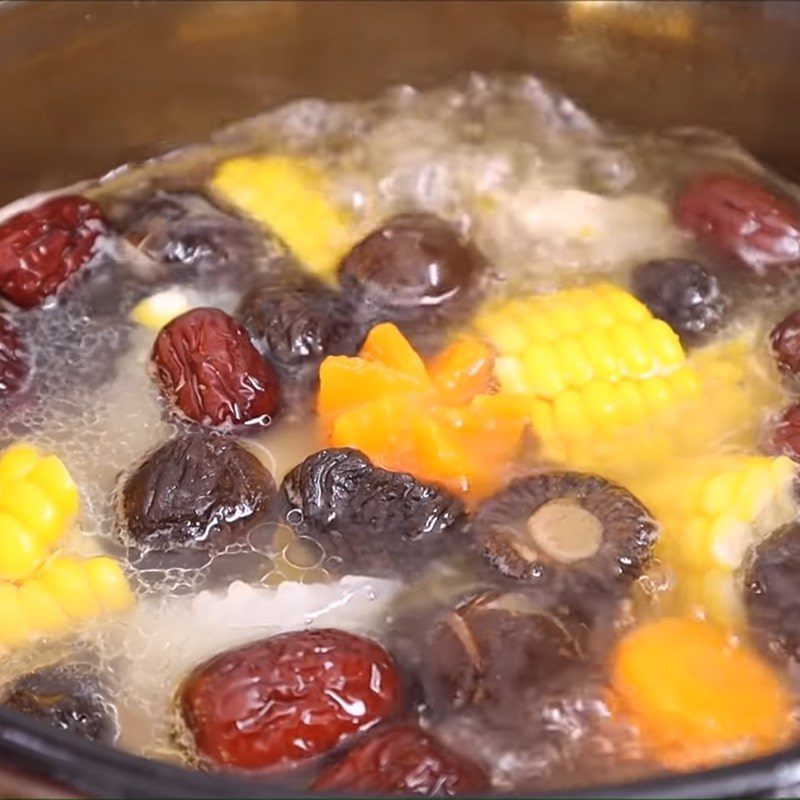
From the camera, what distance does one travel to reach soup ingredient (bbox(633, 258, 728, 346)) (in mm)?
1597

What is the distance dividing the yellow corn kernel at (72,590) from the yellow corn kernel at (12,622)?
0.03 meters

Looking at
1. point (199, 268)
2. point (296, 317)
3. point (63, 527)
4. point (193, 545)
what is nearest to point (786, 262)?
point (296, 317)

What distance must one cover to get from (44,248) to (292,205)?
345 millimetres

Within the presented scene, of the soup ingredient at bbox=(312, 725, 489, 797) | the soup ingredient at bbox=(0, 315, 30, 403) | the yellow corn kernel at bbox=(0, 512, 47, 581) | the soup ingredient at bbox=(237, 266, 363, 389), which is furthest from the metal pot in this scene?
the soup ingredient at bbox=(312, 725, 489, 797)

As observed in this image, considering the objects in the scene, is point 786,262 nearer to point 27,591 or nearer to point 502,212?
point 502,212

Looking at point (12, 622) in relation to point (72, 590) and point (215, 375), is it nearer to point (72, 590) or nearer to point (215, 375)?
point (72, 590)

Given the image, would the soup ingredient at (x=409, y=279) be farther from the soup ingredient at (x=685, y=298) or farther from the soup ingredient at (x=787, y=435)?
the soup ingredient at (x=787, y=435)

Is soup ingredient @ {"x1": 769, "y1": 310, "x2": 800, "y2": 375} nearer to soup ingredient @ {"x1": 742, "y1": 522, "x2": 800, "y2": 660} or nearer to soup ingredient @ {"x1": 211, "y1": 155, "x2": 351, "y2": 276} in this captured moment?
soup ingredient @ {"x1": 742, "y1": 522, "x2": 800, "y2": 660}

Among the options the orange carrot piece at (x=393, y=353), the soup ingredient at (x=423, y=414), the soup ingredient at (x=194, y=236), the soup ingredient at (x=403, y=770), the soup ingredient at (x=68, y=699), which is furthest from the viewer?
the soup ingredient at (x=194, y=236)

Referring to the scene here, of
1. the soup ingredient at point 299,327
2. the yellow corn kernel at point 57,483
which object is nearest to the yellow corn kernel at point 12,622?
the yellow corn kernel at point 57,483

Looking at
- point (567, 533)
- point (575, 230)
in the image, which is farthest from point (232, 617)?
point (575, 230)

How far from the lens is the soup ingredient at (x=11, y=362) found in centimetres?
151

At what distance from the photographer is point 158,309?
5.35 feet

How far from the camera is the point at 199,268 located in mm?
1693
